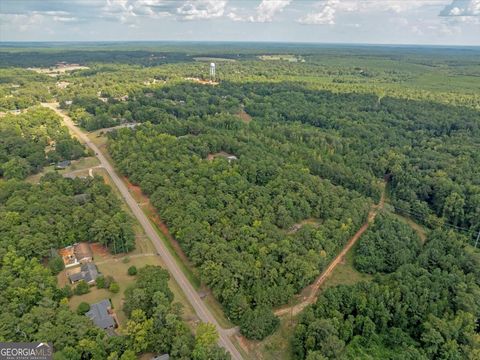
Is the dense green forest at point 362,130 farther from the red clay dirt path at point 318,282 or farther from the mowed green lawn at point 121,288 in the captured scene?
the mowed green lawn at point 121,288

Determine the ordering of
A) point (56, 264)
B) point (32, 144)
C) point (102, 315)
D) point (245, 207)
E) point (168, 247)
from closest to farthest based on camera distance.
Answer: point (102, 315) < point (56, 264) < point (168, 247) < point (245, 207) < point (32, 144)

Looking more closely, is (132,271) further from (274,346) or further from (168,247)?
(274,346)

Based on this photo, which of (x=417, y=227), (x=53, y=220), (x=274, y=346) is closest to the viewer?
(x=274, y=346)

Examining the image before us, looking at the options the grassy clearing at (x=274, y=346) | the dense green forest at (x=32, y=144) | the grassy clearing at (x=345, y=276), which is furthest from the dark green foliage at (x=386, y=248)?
the dense green forest at (x=32, y=144)

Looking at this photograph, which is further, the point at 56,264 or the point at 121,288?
the point at 56,264

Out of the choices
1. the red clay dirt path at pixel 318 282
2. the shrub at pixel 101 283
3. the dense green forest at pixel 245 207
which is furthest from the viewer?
the shrub at pixel 101 283

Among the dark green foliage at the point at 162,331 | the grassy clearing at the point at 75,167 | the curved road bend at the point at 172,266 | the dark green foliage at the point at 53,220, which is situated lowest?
the curved road bend at the point at 172,266

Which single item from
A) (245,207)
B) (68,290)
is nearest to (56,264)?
(68,290)

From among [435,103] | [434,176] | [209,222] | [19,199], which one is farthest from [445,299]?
[435,103]
